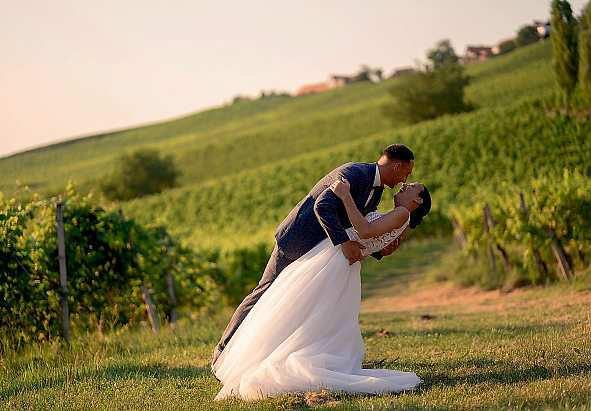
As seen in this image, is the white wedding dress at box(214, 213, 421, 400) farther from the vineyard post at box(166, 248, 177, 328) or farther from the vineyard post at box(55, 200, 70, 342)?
the vineyard post at box(166, 248, 177, 328)

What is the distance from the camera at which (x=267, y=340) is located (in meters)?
6.89

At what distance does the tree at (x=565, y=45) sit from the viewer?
4141 centimetres

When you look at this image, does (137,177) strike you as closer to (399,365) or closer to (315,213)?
(399,365)

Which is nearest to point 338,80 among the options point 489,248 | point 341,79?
point 341,79

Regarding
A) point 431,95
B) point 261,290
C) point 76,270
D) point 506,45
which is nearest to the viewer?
point 261,290

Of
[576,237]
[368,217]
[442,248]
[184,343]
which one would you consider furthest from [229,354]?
[442,248]

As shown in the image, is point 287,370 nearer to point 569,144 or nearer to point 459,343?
point 459,343

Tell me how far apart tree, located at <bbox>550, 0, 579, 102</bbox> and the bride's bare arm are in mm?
37304

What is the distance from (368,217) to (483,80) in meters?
74.3

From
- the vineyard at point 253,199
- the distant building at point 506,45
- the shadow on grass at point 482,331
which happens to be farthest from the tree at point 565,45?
the distant building at point 506,45

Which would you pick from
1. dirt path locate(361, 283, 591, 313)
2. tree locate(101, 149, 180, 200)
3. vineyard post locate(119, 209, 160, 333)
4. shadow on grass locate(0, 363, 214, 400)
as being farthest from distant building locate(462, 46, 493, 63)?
shadow on grass locate(0, 363, 214, 400)

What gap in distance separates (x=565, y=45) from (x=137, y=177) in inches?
1412

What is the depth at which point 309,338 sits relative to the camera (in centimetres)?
683

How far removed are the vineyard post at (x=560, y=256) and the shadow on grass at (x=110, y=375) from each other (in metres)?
10.7
